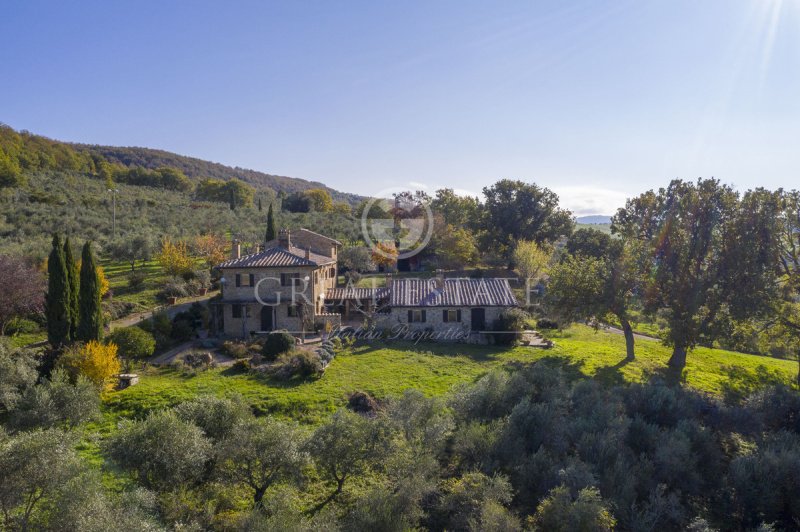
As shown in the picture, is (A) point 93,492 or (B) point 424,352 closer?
(A) point 93,492

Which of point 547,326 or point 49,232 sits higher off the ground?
point 49,232

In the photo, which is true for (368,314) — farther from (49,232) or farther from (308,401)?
(49,232)

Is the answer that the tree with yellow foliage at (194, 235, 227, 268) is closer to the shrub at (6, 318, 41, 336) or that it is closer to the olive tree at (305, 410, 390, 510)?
the shrub at (6, 318, 41, 336)

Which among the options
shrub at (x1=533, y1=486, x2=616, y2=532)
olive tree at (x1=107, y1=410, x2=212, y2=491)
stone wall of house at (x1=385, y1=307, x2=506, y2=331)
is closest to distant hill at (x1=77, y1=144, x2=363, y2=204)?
stone wall of house at (x1=385, y1=307, x2=506, y2=331)

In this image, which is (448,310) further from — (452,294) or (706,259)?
(706,259)

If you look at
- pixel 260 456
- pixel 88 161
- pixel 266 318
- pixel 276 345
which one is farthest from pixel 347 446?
pixel 88 161

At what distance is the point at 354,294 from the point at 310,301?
4721mm

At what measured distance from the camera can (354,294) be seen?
112ft

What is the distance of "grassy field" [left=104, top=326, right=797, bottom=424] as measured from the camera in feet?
62.6

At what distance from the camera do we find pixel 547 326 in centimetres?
3628

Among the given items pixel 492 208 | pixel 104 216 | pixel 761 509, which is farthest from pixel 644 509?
pixel 104 216

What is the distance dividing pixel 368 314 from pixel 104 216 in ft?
133

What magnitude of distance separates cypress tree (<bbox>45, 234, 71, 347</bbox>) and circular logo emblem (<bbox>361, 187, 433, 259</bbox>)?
104ft

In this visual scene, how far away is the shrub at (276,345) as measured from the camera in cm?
2434
